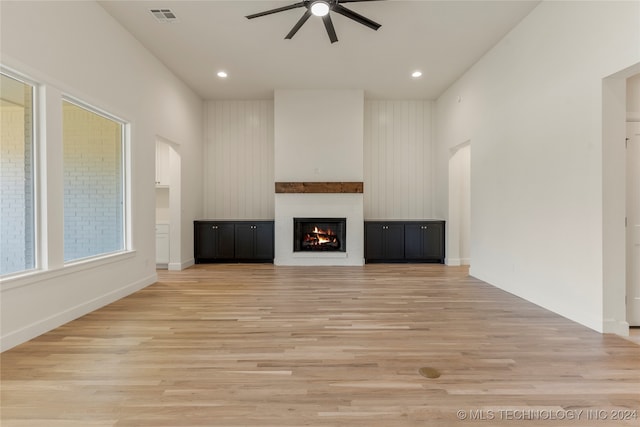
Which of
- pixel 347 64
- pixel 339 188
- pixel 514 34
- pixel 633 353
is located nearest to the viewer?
pixel 633 353

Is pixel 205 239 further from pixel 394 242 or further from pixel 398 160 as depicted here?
pixel 398 160

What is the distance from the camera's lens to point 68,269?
3.04 metres

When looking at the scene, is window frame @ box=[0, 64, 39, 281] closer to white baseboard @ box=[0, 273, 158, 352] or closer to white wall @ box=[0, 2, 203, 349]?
white wall @ box=[0, 2, 203, 349]

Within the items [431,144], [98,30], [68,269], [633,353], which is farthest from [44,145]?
[431,144]

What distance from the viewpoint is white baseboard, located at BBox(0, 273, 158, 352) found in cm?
245

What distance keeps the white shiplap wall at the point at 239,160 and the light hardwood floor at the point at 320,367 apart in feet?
11.0

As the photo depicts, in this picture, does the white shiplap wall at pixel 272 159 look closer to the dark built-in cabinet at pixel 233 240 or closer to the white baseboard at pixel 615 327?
the dark built-in cabinet at pixel 233 240

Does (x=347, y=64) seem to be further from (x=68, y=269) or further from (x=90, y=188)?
(x=68, y=269)

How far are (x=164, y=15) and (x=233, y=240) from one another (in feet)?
13.2

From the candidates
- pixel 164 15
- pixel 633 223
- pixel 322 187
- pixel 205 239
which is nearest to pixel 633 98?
pixel 633 223

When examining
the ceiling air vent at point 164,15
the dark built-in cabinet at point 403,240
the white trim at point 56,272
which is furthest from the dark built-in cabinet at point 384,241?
the ceiling air vent at point 164,15

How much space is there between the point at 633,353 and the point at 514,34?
12.5ft

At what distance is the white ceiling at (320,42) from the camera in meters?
3.54

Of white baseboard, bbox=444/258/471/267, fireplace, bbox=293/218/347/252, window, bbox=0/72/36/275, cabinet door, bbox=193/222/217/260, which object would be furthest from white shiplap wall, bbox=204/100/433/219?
window, bbox=0/72/36/275
